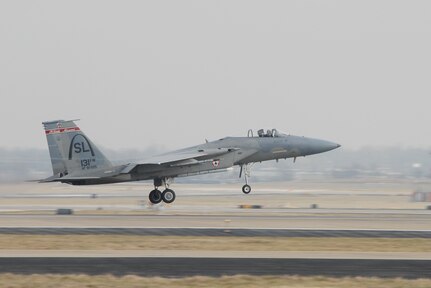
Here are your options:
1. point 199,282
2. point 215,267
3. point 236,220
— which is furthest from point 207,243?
point 236,220

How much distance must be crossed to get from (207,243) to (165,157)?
21.7m

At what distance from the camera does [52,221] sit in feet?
132

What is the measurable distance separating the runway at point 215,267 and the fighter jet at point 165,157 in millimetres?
24306

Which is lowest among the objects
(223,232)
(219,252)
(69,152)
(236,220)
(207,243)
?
(219,252)

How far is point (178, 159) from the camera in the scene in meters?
50.4

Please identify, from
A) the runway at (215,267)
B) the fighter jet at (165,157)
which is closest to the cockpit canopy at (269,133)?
the fighter jet at (165,157)

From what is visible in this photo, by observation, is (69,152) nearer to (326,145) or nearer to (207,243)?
(326,145)

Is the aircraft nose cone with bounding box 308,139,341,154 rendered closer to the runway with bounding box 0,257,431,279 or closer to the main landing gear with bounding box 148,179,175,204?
the main landing gear with bounding box 148,179,175,204

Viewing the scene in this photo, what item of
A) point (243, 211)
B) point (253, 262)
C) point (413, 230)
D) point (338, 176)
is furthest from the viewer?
point (338, 176)

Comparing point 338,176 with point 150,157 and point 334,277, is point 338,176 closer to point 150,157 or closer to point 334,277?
point 150,157

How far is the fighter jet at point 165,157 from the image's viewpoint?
4962cm

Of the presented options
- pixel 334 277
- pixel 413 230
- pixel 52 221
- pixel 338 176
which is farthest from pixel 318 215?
pixel 338 176

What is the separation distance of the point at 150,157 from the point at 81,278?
3050cm

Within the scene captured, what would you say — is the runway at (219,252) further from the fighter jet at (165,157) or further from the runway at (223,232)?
the fighter jet at (165,157)
